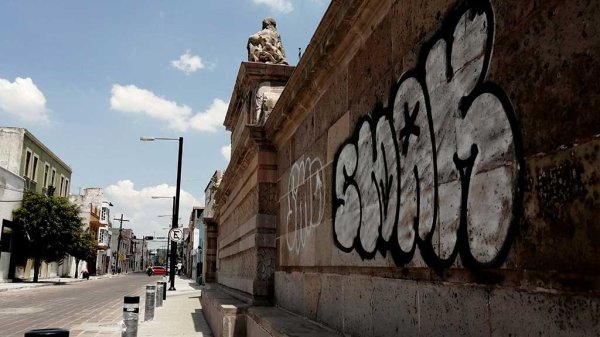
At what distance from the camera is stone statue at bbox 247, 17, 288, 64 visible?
33.7 ft

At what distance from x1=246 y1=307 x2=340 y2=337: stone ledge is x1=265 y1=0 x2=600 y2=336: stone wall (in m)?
0.21

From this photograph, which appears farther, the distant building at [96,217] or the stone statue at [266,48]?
the distant building at [96,217]

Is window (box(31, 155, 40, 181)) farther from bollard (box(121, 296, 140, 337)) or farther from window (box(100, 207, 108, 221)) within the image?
bollard (box(121, 296, 140, 337))

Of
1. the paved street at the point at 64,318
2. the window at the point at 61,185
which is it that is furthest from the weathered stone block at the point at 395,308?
the window at the point at 61,185

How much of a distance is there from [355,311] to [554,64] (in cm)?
273

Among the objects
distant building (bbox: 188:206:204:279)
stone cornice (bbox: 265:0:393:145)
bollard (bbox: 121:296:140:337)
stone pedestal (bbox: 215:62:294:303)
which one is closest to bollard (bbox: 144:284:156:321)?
stone pedestal (bbox: 215:62:294:303)

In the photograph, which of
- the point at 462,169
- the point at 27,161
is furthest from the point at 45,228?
the point at 462,169

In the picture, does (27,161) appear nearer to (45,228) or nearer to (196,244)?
(45,228)

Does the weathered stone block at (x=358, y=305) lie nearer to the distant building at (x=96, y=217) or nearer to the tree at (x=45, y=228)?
the tree at (x=45, y=228)

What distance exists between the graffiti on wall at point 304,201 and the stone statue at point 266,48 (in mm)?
3886

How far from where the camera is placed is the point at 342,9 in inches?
178

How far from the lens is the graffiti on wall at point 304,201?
5.70 metres

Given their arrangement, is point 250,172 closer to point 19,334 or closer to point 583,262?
point 19,334

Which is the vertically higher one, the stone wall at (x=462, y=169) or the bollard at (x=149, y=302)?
the stone wall at (x=462, y=169)
